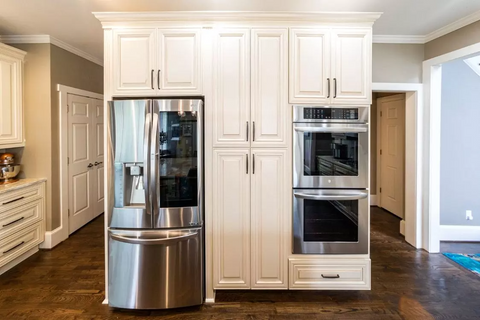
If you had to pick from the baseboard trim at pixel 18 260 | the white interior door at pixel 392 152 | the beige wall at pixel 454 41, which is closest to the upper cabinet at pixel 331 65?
the beige wall at pixel 454 41

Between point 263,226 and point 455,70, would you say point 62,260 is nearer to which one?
point 263,226

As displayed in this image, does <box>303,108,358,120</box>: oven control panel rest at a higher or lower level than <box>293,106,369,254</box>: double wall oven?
higher

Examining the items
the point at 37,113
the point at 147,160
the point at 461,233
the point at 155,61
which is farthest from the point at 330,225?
the point at 37,113

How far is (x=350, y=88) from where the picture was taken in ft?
7.97

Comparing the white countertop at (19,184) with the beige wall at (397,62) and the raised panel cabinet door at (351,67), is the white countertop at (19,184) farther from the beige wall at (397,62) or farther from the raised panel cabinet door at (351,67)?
Result: the beige wall at (397,62)

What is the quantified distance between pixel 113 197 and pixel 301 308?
5.77 feet

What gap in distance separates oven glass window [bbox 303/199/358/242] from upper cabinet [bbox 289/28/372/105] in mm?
852

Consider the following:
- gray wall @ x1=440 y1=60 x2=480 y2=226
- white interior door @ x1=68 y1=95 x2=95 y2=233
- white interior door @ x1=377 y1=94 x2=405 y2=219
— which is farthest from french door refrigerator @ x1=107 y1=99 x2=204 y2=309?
white interior door @ x1=377 y1=94 x2=405 y2=219

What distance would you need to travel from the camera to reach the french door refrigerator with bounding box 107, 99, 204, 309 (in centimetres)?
227

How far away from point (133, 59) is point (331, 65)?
1.60 metres

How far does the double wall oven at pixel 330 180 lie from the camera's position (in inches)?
95.2

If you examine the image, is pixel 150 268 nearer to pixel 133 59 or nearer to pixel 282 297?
pixel 282 297

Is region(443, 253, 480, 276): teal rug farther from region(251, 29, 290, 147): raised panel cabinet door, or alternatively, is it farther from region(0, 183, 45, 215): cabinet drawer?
region(0, 183, 45, 215): cabinet drawer

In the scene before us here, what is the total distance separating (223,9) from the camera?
8.43 feet
